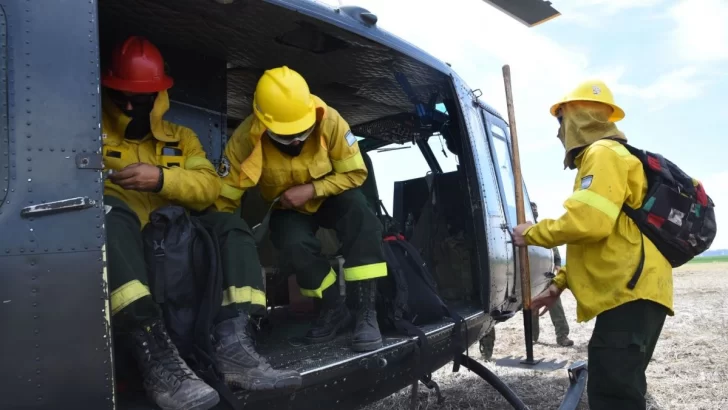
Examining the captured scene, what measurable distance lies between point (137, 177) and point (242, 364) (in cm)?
85

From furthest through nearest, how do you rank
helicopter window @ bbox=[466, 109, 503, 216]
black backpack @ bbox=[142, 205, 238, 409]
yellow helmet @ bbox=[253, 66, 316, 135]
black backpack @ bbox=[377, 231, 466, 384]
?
helicopter window @ bbox=[466, 109, 503, 216] < black backpack @ bbox=[377, 231, 466, 384] < yellow helmet @ bbox=[253, 66, 316, 135] < black backpack @ bbox=[142, 205, 238, 409]

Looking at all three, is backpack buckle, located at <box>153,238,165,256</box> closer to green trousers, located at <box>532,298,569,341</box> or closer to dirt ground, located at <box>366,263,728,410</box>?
dirt ground, located at <box>366,263,728,410</box>

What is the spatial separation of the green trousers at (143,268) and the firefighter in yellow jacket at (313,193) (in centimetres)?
46

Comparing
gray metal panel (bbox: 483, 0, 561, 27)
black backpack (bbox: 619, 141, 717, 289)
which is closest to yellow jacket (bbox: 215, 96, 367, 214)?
black backpack (bbox: 619, 141, 717, 289)

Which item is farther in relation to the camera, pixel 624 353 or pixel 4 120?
pixel 624 353

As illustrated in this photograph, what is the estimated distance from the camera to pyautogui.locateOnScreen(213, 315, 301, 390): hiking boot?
2.07 metres

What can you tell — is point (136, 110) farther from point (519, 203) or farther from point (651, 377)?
point (651, 377)

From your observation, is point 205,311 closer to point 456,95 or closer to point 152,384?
point 152,384

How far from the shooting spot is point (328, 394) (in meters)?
2.42

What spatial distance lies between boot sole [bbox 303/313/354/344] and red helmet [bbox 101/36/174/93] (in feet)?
4.77

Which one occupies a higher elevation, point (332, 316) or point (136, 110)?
point (136, 110)

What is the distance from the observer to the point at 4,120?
1.60m

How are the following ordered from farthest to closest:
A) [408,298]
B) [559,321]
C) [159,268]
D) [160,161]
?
[559,321] < [408,298] < [160,161] < [159,268]

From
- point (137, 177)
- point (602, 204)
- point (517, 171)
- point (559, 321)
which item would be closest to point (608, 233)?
point (602, 204)
